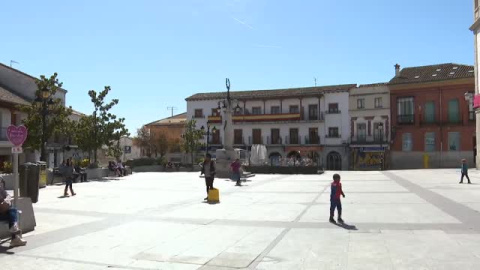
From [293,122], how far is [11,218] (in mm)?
46807

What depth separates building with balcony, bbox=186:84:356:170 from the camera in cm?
5091

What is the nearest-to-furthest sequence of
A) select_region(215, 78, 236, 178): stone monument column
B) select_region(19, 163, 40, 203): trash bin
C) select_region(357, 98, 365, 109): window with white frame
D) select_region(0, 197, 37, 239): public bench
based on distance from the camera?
select_region(0, 197, 37, 239): public bench
select_region(19, 163, 40, 203): trash bin
select_region(215, 78, 236, 178): stone monument column
select_region(357, 98, 365, 109): window with white frame

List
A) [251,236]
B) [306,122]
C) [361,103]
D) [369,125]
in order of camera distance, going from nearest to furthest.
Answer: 1. [251,236]
2. [369,125]
3. [361,103]
4. [306,122]

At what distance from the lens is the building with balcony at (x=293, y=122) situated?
5091 centimetres

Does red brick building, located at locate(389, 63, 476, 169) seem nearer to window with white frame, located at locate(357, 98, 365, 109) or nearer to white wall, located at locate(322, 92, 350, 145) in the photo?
window with white frame, located at locate(357, 98, 365, 109)

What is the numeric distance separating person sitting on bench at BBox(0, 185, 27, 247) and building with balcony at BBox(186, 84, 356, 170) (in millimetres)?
40650

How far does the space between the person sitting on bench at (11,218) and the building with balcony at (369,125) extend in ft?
144

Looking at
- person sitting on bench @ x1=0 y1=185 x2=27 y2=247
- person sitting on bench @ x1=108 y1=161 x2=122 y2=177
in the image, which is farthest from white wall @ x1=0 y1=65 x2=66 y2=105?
person sitting on bench @ x1=0 y1=185 x2=27 y2=247

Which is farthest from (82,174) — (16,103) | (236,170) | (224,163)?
(16,103)

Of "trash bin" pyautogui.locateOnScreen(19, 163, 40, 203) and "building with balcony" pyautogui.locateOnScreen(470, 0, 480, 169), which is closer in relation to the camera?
"trash bin" pyautogui.locateOnScreen(19, 163, 40, 203)

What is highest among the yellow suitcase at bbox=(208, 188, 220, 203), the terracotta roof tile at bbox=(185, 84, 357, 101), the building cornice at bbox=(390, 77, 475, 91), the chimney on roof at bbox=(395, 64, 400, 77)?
the chimney on roof at bbox=(395, 64, 400, 77)

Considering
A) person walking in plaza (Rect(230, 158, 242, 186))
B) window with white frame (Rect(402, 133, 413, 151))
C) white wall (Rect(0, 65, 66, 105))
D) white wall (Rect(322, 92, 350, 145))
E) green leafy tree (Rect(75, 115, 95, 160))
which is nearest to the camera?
person walking in plaza (Rect(230, 158, 242, 186))

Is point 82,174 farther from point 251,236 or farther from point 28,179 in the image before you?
point 251,236

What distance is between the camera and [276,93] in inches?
2172
